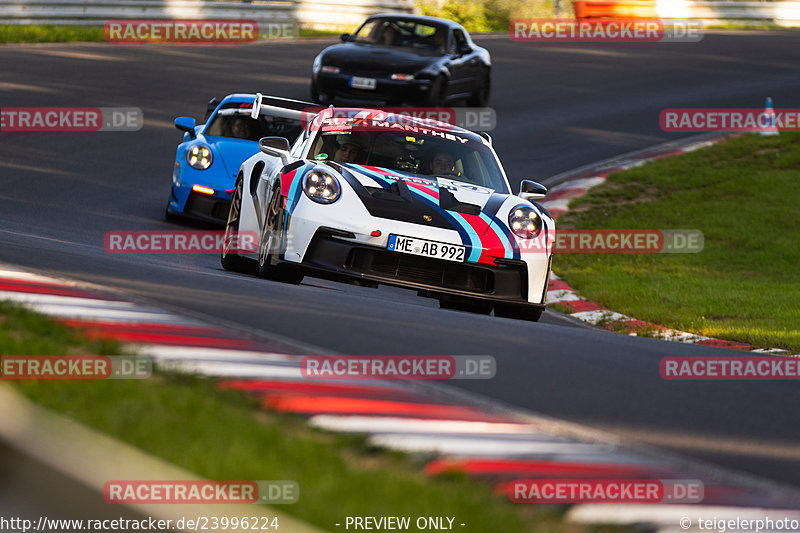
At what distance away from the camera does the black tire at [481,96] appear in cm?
1995

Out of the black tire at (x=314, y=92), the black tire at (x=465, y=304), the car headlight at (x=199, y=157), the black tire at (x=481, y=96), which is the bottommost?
the black tire at (x=465, y=304)

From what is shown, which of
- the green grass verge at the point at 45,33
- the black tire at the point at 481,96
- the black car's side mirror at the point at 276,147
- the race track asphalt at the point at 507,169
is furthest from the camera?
the green grass verge at the point at 45,33

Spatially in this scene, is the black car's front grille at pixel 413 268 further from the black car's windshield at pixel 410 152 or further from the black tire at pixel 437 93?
the black tire at pixel 437 93

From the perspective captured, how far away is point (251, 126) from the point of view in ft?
39.4

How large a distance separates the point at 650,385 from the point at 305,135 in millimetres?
4419

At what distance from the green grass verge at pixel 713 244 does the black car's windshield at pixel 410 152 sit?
211 centimetres

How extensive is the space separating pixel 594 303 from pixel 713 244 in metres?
2.89

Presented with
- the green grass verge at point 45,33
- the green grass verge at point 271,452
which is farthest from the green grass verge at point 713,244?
the green grass verge at point 45,33

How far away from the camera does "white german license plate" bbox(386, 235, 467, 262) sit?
788 centimetres

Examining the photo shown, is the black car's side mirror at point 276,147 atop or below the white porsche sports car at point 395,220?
atop

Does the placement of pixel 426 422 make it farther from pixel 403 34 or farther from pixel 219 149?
pixel 403 34

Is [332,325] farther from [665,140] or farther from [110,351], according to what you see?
[665,140]

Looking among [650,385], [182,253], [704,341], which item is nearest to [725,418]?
[650,385]

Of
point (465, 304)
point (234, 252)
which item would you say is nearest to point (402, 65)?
point (234, 252)
